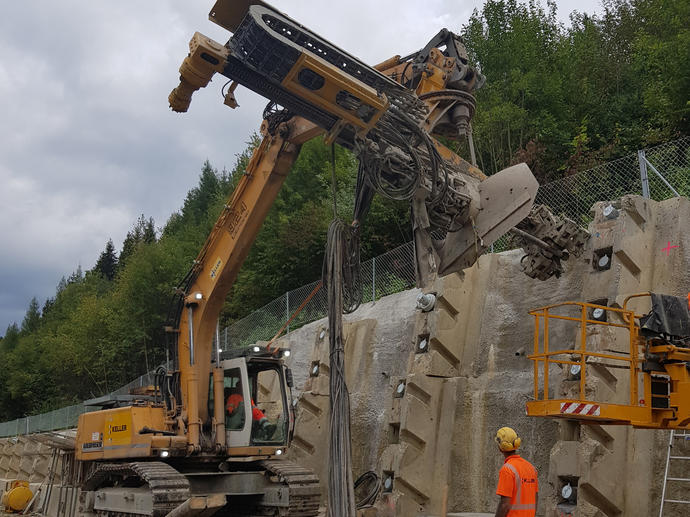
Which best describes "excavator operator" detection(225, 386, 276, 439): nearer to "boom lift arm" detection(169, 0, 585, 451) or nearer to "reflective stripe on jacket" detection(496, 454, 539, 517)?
"boom lift arm" detection(169, 0, 585, 451)

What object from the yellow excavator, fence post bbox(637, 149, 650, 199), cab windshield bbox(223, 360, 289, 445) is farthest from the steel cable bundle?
fence post bbox(637, 149, 650, 199)

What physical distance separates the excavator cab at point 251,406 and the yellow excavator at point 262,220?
20 mm

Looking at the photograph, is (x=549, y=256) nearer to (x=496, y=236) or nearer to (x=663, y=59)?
(x=496, y=236)

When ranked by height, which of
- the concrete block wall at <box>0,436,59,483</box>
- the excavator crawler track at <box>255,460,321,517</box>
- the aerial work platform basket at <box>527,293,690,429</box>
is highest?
the aerial work platform basket at <box>527,293,690,429</box>

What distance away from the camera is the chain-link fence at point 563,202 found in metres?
13.3

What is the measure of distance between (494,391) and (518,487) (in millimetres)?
5863

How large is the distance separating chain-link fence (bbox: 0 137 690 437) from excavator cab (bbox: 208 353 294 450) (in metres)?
4.84

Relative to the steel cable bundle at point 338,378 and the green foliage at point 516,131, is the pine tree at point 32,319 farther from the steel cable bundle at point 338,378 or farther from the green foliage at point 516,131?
the steel cable bundle at point 338,378

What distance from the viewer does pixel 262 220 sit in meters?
10.9

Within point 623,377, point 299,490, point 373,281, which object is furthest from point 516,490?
point 373,281

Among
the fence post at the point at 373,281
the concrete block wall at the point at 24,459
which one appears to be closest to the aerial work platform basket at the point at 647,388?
the fence post at the point at 373,281

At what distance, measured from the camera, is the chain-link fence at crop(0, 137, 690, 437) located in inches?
525

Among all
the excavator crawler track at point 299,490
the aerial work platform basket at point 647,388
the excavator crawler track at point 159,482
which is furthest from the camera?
the excavator crawler track at point 299,490

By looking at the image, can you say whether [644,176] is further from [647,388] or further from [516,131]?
[516,131]
